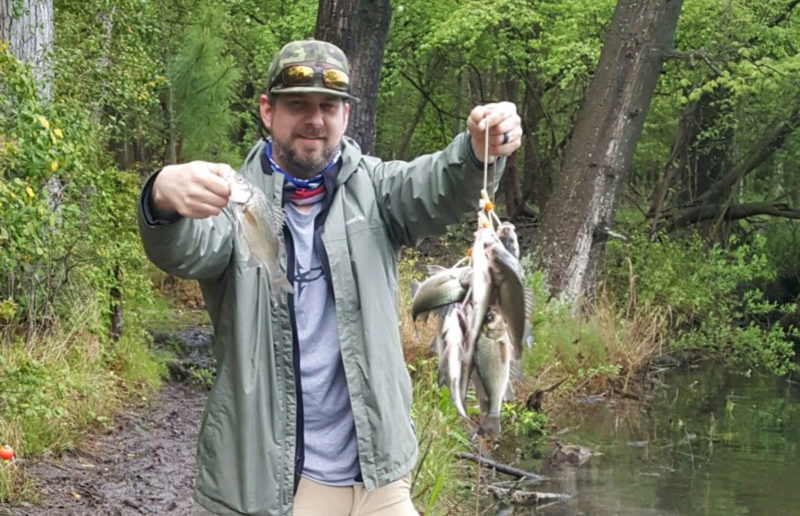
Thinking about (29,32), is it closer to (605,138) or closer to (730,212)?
(605,138)

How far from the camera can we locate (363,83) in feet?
31.5

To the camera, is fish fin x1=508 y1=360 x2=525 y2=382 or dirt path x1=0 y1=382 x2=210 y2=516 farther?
dirt path x1=0 y1=382 x2=210 y2=516

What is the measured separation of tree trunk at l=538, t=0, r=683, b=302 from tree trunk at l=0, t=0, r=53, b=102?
6931mm

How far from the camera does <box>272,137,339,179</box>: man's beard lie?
312cm

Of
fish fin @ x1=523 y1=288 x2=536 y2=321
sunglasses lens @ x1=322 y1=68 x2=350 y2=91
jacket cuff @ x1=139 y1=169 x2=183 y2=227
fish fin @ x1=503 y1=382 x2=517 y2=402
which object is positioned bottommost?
fish fin @ x1=503 y1=382 x2=517 y2=402

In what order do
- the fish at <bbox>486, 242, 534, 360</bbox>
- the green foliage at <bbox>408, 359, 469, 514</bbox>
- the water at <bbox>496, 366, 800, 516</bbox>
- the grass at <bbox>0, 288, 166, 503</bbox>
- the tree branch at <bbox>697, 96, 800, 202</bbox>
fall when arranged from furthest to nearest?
the tree branch at <bbox>697, 96, 800, 202</bbox>, the water at <bbox>496, 366, 800, 516</bbox>, the green foliage at <bbox>408, 359, 469, 514</bbox>, the grass at <bbox>0, 288, 166, 503</bbox>, the fish at <bbox>486, 242, 534, 360</bbox>

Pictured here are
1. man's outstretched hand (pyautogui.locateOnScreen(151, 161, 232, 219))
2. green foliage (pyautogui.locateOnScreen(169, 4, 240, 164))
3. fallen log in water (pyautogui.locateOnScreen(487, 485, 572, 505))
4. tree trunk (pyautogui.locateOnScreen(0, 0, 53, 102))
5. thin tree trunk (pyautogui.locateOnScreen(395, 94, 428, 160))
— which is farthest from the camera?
thin tree trunk (pyautogui.locateOnScreen(395, 94, 428, 160))

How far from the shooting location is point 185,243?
9.25ft

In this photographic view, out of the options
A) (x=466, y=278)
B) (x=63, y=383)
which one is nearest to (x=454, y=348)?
(x=466, y=278)

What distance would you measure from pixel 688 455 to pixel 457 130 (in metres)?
13.4

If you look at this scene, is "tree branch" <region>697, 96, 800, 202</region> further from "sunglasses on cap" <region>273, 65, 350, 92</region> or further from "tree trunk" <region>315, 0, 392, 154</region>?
"sunglasses on cap" <region>273, 65, 350, 92</region>

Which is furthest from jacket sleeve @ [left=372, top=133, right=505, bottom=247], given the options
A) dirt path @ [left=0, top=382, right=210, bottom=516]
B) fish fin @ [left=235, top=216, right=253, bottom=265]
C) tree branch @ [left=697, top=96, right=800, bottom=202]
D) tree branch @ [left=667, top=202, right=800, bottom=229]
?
tree branch @ [left=667, top=202, right=800, bottom=229]

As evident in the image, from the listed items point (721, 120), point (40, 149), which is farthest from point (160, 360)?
point (721, 120)

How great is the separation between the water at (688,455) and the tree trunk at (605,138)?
1.87 metres
